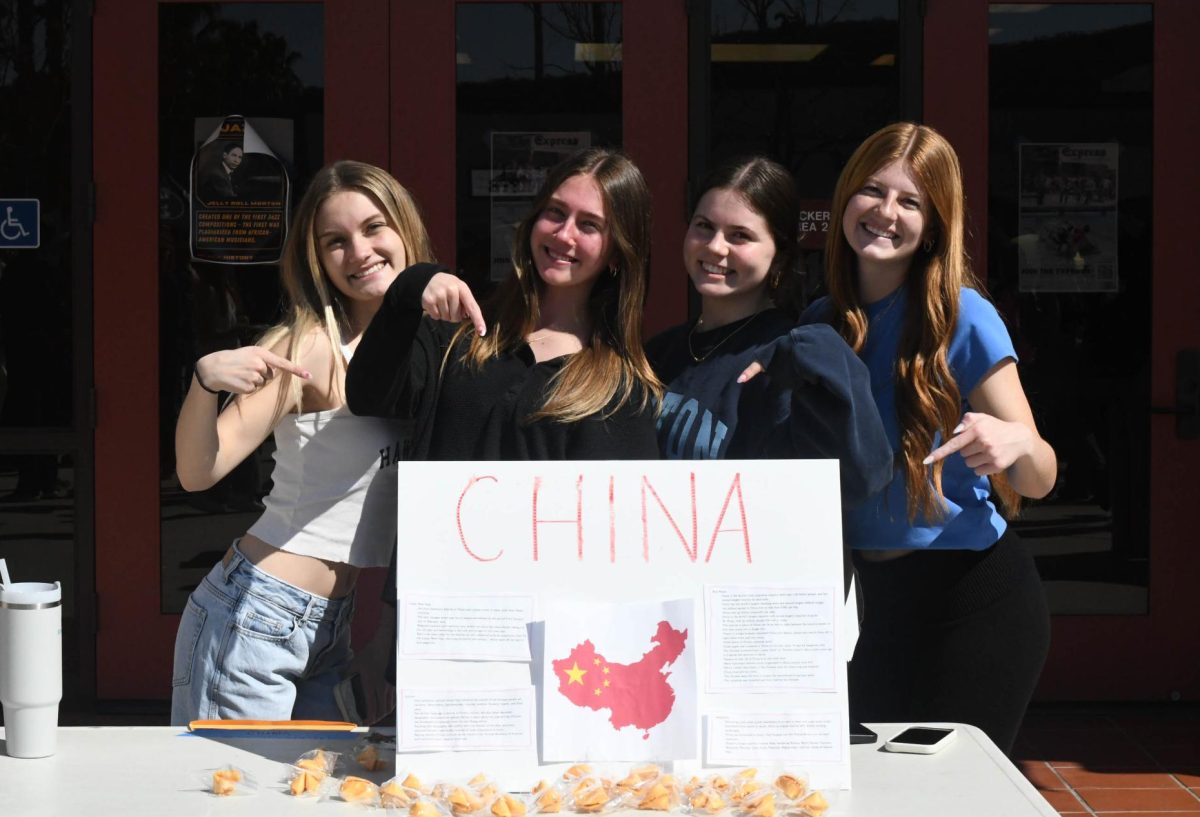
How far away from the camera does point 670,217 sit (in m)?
4.44

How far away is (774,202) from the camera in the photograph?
7.26 ft

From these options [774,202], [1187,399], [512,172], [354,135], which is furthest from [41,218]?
[1187,399]

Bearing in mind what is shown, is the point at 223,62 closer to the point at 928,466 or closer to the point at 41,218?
the point at 41,218

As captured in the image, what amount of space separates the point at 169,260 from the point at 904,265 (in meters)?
2.94

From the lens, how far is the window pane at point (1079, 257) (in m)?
4.44

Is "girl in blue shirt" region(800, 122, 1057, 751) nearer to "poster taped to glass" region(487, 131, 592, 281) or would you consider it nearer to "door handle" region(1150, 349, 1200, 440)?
"poster taped to glass" region(487, 131, 592, 281)

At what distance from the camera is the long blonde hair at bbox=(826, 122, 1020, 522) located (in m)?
2.16

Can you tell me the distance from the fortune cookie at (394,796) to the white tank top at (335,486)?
24.2 inches

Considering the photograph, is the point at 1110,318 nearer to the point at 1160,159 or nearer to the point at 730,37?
the point at 1160,159

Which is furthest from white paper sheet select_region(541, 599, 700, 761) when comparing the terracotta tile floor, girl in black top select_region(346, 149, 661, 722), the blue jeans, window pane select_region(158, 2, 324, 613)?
window pane select_region(158, 2, 324, 613)

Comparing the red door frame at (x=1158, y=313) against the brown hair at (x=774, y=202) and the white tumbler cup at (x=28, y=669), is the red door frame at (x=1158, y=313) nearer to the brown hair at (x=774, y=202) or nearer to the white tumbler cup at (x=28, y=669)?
the brown hair at (x=774, y=202)

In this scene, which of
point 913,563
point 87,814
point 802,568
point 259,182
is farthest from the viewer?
point 259,182

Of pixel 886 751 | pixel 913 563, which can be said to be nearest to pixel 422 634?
pixel 886 751

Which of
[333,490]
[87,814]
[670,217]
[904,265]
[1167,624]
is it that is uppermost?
[670,217]
